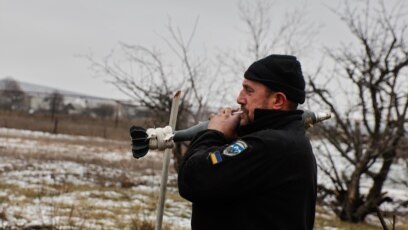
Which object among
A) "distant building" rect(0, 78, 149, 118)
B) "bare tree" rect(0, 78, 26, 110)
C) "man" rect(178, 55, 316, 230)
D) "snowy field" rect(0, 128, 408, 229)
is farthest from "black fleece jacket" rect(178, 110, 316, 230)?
"bare tree" rect(0, 78, 26, 110)

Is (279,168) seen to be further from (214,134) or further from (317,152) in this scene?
(317,152)

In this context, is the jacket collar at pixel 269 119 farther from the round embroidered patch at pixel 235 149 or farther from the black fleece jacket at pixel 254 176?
the round embroidered patch at pixel 235 149

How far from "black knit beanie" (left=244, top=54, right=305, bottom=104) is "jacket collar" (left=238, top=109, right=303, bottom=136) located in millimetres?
72

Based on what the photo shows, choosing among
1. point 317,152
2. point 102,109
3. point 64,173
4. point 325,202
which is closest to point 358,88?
point 317,152

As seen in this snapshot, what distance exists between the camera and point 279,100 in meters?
1.88

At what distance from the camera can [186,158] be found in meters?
1.85

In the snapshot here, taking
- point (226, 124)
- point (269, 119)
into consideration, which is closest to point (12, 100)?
point (226, 124)

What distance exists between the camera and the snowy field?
6.57 metres

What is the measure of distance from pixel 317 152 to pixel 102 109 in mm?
49384

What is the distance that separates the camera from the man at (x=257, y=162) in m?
1.73

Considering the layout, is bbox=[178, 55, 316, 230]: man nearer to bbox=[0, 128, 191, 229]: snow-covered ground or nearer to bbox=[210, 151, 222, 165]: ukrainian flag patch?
bbox=[210, 151, 222, 165]: ukrainian flag patch

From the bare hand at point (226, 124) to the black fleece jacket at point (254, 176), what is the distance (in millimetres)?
28

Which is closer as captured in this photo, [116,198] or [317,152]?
[116,198]

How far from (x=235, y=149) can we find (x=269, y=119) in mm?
211
